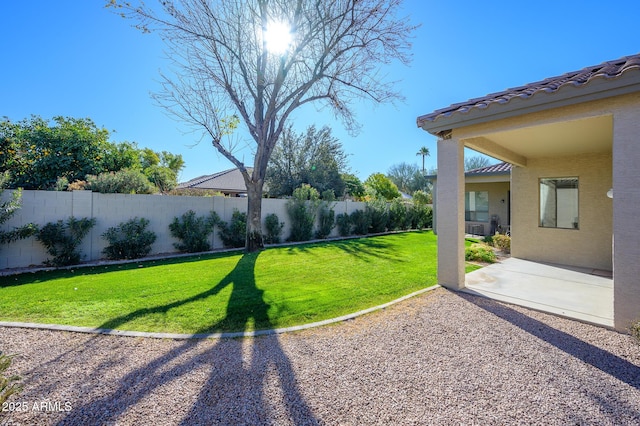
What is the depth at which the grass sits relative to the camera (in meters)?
4.55

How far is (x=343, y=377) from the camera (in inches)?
118

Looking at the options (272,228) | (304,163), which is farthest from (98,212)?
(304,163)

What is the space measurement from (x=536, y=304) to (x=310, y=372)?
15.3ft

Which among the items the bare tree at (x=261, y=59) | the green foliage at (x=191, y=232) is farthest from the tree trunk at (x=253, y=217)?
the green foliage at (x=191, y=232)

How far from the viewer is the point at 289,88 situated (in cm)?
1227

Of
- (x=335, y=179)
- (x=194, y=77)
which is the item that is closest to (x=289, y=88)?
(x=194, y=77)

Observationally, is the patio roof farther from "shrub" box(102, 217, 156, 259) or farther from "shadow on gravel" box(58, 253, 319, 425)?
"shrub" box(102, 217, 156, 259)

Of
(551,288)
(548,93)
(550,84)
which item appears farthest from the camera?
(551,288)

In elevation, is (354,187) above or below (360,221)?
above

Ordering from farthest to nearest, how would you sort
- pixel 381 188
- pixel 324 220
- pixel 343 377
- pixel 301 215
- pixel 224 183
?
pixel 381 188
pixel 224 183
pixel 324 220
pixel 301 215
pixel 343 377

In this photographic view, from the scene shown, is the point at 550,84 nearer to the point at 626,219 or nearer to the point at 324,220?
the point at 626,219

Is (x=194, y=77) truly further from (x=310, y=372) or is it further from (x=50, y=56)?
(x=310, y=372)

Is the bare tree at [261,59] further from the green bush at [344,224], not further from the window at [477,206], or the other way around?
the window at [477,206]

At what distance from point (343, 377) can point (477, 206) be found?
60.5ft
